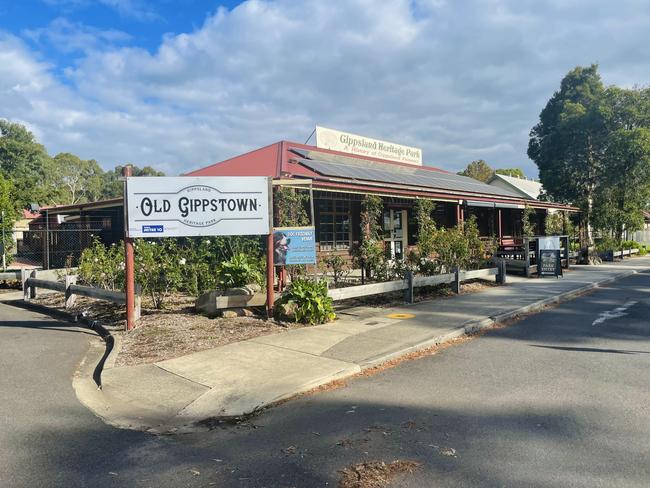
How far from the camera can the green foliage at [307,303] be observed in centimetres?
895

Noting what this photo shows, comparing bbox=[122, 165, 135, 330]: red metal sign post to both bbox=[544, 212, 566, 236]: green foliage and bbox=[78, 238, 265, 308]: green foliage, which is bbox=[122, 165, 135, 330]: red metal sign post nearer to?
bbox=[78, 238, 265, 308]: green foliage

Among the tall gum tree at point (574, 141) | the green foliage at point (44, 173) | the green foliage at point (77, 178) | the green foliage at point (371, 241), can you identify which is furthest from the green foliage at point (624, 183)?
the green foliage at point (77, 178)

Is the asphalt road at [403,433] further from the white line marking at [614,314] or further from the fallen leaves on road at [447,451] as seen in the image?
the white line marking at [614,314]

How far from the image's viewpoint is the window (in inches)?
744

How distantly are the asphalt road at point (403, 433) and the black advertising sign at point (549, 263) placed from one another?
434 inches

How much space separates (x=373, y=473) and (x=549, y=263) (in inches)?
617

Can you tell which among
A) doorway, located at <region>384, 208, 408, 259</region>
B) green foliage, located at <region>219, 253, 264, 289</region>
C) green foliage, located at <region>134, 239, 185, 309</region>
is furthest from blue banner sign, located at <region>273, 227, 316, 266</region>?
doorway, located at <region>384, 208, 408, 259</region>

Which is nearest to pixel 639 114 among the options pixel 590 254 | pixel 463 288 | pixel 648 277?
pixel 590 254

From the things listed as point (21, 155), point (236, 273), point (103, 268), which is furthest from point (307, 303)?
point (21, 155)

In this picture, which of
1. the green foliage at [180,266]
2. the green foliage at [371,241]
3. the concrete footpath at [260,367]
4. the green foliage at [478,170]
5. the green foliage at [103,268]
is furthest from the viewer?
the green foliage at [478,170]

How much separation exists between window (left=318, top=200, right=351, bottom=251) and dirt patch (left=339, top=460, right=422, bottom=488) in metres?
15.1

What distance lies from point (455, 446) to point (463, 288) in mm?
10131

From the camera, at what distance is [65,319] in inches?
407

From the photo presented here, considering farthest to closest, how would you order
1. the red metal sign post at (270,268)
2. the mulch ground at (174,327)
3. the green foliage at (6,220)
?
the green foliage at (6,220), the red metal sign post at (270,268), the mulch ground at (174,327)
